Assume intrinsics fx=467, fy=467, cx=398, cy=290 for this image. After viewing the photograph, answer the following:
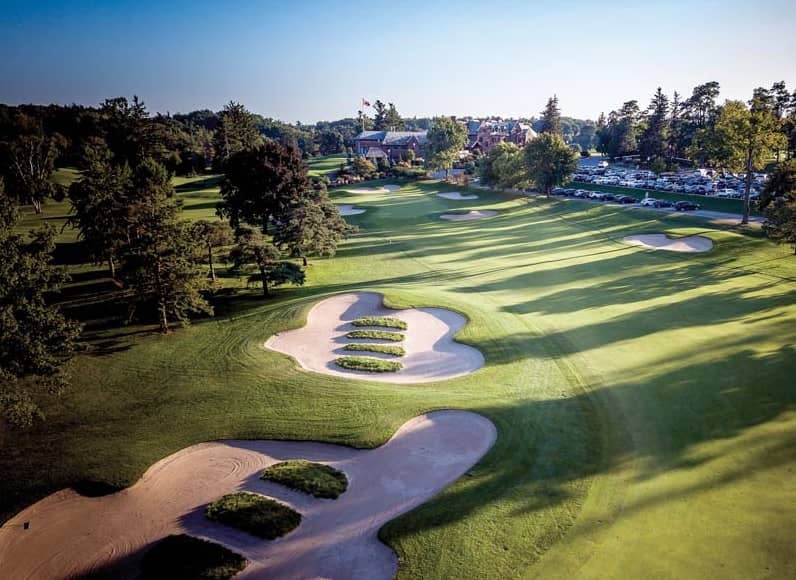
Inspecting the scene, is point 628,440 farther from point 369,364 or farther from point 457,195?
point 457,195

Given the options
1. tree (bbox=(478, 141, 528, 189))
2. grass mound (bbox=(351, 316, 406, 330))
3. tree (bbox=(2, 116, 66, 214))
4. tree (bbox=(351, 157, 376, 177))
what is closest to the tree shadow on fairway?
grass mound (bbox=(351, 316, 406, 330))

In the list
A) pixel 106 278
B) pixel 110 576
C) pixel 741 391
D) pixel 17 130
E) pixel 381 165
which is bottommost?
pixel 110 576

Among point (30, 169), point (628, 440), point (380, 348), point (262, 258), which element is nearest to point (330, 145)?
point (30, 169)

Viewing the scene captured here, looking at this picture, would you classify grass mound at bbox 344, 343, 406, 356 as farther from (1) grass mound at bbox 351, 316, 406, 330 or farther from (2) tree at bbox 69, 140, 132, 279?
(2) tree at bbox 69, 140, 132, 279

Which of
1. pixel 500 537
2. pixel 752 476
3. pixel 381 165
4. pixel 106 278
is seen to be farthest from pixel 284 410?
pixel 381 165

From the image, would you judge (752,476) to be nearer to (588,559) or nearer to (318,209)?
(588,559)
